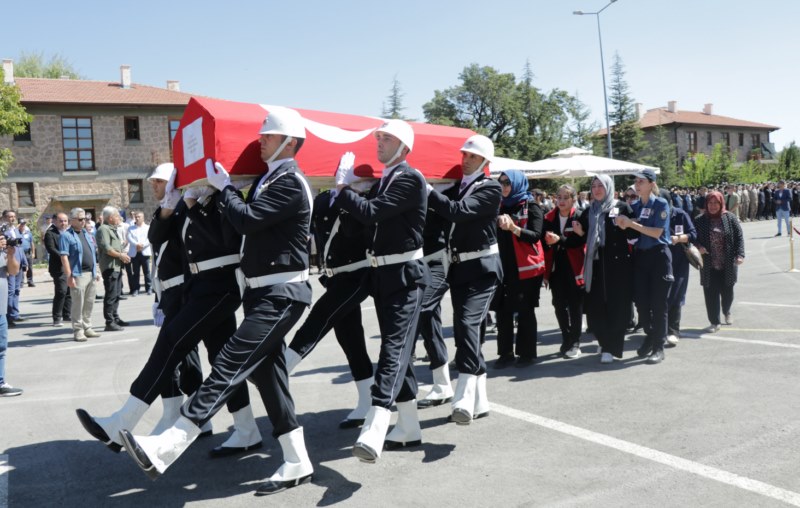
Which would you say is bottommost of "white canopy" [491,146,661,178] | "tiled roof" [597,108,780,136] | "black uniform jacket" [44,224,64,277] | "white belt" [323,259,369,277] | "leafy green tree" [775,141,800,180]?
"white belt" [323,259,369,277]

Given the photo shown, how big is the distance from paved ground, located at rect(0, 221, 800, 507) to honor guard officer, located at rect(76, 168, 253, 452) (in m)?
0.43

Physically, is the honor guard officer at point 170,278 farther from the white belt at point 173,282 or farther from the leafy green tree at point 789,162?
the leafy green tree at point 789,162

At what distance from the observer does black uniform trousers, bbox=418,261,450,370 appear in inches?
212

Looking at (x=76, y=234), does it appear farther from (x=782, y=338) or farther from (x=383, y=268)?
(x=782, y=338)

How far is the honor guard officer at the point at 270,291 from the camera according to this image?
3967mm

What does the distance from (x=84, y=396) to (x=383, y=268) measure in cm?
380

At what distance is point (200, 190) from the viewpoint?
4.64 meters

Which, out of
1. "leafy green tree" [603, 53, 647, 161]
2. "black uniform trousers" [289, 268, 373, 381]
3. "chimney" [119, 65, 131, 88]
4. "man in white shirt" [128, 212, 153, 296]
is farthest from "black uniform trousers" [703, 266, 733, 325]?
"leafy green tree" [603, 53, 647, 161]

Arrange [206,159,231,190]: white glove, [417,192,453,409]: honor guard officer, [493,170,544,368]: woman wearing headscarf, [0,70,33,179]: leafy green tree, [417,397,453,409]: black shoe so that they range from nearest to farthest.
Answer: [206,159,231,190]: white glove
[417,192,453,409]: honor guard officer
[417,397,453,409]: black shoe
[493,170,544,368]: woman wearing headscarf
[0,70,33,179]: leafy green tree

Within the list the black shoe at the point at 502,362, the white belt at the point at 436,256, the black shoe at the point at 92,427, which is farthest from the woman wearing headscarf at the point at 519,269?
the black shoe at the point at 92,427

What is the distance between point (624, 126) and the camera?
59.5 metres

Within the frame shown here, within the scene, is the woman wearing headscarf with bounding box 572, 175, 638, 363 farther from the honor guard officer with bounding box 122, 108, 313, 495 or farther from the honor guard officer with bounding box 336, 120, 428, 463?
the honor guard officer with bounding box 122, 108, 313, 495

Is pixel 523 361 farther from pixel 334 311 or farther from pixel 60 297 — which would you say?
pixel 60 297

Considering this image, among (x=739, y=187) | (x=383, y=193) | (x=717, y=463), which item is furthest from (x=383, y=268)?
(x=739, y=187)
